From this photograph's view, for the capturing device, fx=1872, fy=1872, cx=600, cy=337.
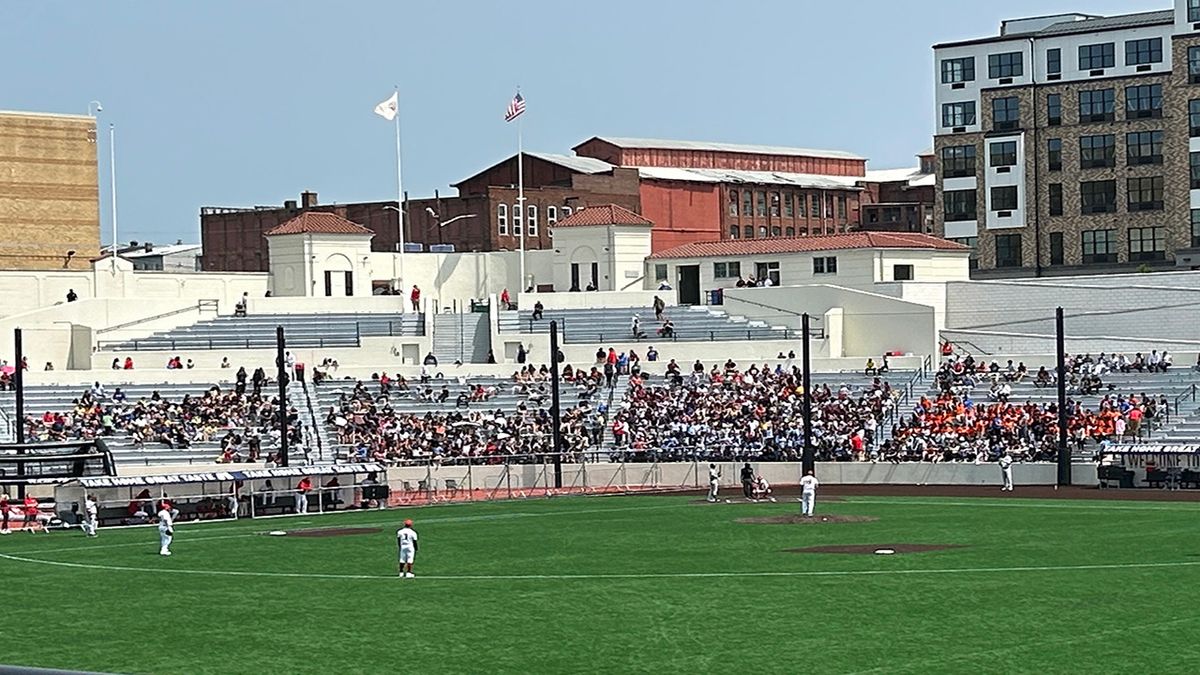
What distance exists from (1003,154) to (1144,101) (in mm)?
7601

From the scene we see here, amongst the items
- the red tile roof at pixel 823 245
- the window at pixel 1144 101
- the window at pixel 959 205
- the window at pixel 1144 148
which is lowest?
the red tile roof at pixel 823 245

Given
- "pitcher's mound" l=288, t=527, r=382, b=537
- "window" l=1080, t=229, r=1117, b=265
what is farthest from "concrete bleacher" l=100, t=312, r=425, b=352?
"window" l=1080, t=229, r=1117, b=265

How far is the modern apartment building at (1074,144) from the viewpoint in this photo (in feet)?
297

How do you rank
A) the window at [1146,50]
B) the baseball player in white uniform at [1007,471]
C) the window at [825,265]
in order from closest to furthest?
the baseball player in white uniform at [1007,471]
the window at [825,265]
the window at [1146,50]

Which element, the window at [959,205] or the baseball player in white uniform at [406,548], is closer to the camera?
the baseball player in white uniform at [406,548]

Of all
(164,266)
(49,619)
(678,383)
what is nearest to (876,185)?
(164,266)

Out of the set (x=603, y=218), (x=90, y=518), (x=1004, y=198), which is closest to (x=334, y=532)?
(x=90, y=518)

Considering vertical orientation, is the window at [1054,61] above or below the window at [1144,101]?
above

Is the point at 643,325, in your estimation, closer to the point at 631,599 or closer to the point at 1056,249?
the point at 1056,249

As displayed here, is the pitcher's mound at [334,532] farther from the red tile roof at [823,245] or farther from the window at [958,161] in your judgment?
the window at [958,161]

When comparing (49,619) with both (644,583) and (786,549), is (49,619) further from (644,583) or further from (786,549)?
(786,549)

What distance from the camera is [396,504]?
59375 millimetres

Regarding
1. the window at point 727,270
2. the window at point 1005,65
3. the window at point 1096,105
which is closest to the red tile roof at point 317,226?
the window at point 727,270

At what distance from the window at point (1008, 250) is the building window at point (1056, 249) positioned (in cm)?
166
